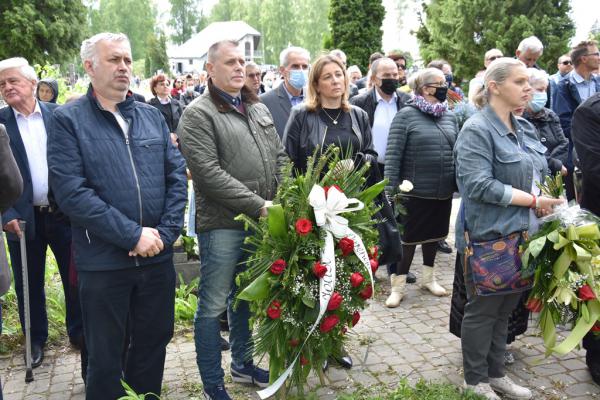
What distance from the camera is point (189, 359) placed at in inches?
176

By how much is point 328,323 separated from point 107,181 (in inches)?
53.7

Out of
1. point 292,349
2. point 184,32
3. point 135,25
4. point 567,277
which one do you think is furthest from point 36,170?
point 184,32

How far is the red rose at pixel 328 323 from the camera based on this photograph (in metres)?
3.12

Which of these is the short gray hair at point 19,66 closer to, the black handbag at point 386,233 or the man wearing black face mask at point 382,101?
the black handbag at point 386,233

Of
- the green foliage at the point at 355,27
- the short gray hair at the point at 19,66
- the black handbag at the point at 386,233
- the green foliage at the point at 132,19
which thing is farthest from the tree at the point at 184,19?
the black handbag at the point at 386,233

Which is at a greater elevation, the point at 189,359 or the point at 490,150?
the point at 490,150

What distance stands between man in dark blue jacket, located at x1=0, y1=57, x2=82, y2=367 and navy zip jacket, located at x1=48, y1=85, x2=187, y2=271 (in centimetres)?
127

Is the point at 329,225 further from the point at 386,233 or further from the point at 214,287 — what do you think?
the point at 386,233

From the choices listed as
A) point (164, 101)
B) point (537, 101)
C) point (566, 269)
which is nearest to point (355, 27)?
point (164, 101)

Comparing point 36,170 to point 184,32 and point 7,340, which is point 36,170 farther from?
point 184,32

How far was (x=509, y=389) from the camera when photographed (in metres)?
3.79

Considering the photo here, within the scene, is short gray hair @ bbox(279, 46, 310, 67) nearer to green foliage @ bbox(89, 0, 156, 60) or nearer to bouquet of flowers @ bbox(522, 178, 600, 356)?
bouquet of flowers @ bbox(522, 178, 600, 356)

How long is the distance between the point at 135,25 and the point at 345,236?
87238 mm

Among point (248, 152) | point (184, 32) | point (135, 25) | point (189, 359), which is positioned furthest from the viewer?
point (184, 32)
